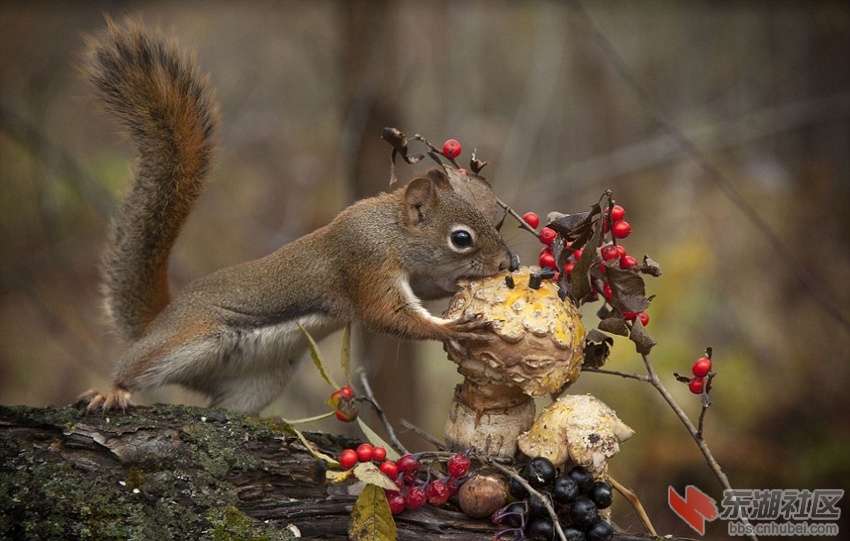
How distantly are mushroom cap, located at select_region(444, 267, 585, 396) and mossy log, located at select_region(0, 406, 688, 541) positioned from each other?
35 cm

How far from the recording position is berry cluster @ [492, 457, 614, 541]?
165cm

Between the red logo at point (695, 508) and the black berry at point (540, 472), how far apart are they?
1.46 ft

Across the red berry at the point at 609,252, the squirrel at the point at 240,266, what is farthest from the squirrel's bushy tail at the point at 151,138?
the red berry at the point at 609,252

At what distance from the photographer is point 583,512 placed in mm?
1646

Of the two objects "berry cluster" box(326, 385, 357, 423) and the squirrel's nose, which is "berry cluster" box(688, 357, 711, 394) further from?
"berry cluster" box(326, 385, 357, 423)

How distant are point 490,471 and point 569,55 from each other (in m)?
5.77

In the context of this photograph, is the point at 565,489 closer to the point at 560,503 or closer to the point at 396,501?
the point at 560,503

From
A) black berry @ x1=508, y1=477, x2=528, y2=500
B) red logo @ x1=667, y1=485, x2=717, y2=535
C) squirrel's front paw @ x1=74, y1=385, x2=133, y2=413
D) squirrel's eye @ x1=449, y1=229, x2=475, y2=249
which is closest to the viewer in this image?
black berry @ x1=508, y1=477, x2=528, y2=500

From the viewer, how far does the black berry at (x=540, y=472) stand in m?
1.65

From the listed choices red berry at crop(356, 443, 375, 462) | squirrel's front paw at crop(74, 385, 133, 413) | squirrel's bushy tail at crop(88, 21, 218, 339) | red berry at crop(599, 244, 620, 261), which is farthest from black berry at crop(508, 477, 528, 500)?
squirrel's bushy tail at crop(88, 21, 218, 339)

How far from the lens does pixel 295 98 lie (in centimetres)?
772

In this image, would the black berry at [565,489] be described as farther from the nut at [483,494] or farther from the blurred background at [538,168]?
the blurred background at [538,168]

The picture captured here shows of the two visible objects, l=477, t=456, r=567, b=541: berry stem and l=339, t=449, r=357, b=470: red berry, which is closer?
l=477, t=456, r=567, b=541: berry stem

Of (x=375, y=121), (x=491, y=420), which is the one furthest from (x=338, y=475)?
(x=375, y=121)
